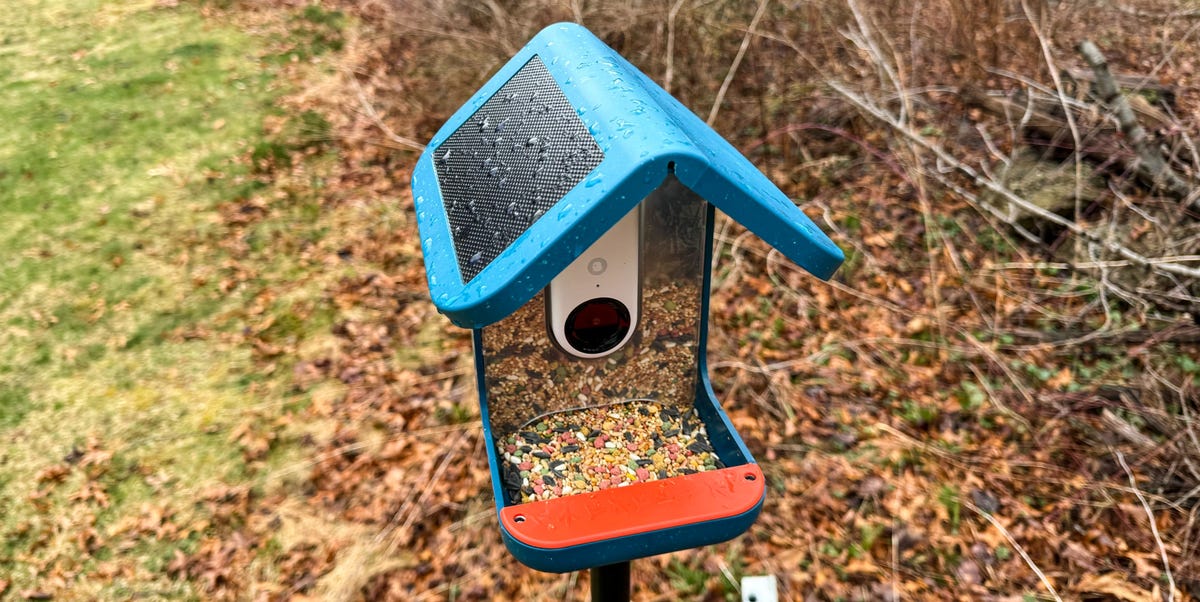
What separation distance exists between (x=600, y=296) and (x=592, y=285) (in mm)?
42

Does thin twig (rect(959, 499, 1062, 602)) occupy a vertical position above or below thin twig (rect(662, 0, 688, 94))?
below

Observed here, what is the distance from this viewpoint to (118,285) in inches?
202

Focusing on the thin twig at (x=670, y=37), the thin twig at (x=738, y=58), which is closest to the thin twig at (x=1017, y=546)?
the thin twig at (x=738, y=58)

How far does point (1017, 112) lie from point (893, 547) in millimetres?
3453

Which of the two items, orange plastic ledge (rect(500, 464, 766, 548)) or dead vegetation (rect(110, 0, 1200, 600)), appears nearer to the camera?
orange plastic ledge (rect(500, 464, 766, 548))

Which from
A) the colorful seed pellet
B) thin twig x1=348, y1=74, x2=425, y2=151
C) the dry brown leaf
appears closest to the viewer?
the colorful seed pellet

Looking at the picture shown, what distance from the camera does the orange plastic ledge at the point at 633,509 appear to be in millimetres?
1777

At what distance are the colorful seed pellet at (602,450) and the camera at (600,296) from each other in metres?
0.23

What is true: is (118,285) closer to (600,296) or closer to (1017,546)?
(600,296)

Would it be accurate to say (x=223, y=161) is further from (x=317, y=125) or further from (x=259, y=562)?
(x=259, y=562)

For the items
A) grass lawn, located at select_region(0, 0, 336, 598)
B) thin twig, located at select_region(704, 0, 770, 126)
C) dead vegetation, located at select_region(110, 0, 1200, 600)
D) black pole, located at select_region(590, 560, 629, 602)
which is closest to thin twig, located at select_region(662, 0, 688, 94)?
dead vegetation, located at select_region(110, 0, 1200, 600)

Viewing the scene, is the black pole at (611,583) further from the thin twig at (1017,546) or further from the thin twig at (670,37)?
the thin twig at (670,37)

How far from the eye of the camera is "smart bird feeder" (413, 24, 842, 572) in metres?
1.56

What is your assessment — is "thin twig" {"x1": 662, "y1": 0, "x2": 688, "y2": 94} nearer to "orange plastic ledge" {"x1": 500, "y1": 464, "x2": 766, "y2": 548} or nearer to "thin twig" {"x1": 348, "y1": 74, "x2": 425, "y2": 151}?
"thin twig" {"x1": 348, "y1": 74, "x2": 425, "y2": 151}
